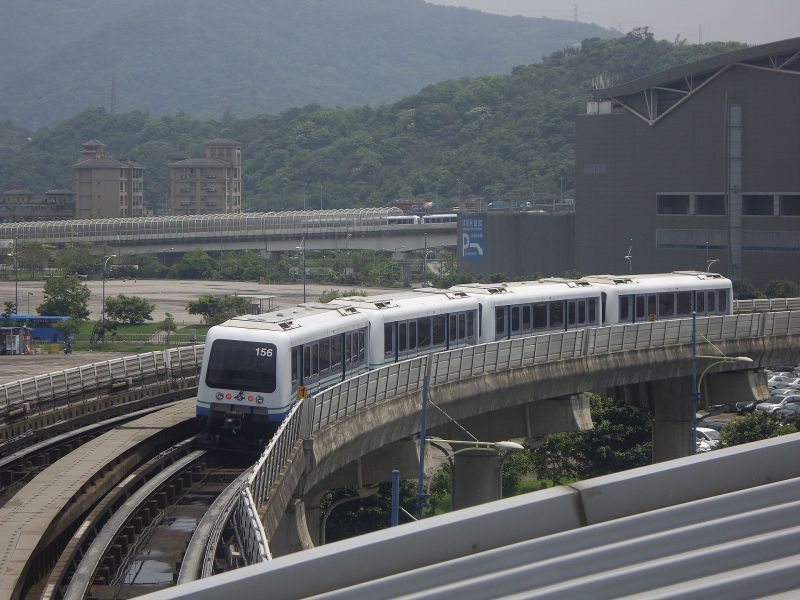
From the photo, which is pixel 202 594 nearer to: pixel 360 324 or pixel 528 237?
pixel 360 324

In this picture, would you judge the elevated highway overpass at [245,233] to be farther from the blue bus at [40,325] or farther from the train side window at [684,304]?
the train side window at [684,304]

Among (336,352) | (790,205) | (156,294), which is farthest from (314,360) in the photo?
(156,294)

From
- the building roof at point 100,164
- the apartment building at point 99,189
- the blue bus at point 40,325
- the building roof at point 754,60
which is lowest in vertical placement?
the blue bus at point 40,325

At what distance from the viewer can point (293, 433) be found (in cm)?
2431

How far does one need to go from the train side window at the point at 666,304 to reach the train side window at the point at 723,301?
107 inches

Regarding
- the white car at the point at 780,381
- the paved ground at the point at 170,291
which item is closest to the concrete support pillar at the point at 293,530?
the white car at the point at 780,381

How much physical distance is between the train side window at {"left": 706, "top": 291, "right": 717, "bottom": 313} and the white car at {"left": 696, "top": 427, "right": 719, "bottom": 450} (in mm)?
7016

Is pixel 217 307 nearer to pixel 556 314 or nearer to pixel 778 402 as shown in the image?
pixel 778 402

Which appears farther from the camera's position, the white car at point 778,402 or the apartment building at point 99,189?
the apartment building at point 99,189

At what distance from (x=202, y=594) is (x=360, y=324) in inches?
937

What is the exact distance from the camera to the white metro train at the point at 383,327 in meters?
27.3

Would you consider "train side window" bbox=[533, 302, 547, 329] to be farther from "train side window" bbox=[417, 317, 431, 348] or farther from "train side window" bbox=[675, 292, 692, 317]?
"train side window" bbox=[675, 292, 692, 317]

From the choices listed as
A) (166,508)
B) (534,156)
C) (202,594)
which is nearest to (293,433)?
(166,508)

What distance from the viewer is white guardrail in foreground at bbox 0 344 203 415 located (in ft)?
104
